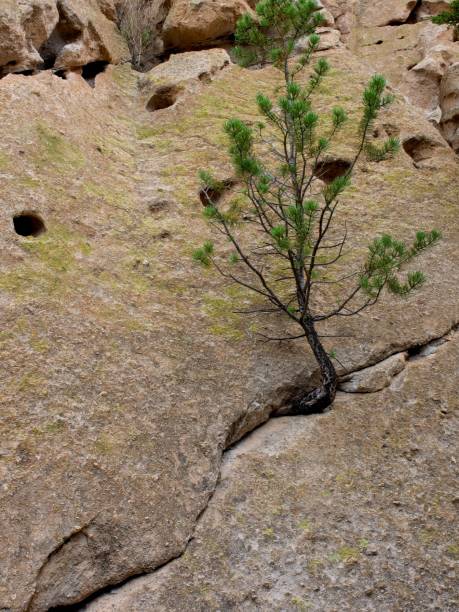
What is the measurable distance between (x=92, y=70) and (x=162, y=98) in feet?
5.13

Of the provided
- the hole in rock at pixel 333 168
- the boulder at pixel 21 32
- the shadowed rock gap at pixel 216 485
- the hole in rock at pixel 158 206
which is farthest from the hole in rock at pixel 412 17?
the shadowed rock gap at pixel 216 485

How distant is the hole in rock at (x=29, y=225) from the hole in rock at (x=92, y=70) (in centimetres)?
482

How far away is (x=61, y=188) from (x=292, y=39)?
3.45 m

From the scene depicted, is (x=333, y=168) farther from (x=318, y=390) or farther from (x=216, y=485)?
(x=216, y=485)

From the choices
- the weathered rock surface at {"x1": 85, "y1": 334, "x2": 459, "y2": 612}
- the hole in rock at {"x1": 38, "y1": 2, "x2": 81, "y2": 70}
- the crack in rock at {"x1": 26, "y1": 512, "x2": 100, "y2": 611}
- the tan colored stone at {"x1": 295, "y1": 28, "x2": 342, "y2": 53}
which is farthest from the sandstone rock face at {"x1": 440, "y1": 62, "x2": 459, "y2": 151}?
the crack in rock at {"x1": 26, "y1": 512, "x2": 100, "y2": 611}

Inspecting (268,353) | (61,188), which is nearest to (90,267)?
(61,188)

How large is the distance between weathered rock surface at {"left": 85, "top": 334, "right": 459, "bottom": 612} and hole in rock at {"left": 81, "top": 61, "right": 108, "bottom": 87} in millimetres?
7987

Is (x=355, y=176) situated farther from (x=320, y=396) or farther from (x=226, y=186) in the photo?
(x=320, y=396)

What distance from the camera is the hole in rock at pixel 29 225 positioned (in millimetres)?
6879

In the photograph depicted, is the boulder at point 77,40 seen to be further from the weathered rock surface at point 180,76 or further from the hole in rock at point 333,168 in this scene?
the hole in rock at point 333,168

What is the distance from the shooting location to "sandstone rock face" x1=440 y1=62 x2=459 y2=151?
10.8 meters

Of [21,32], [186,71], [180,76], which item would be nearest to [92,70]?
[180,76]

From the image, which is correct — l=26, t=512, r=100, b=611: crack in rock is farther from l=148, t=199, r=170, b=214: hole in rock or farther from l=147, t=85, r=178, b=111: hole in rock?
l=147, t=85, r=178, b=111: hole in rock

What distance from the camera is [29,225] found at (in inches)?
275
